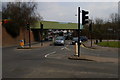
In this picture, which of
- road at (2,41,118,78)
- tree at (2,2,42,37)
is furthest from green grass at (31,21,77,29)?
road at (2,41,118,78)

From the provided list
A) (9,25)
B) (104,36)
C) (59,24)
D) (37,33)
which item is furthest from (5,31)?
(104,36)

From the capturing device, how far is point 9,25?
156 ft

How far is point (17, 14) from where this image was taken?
51250 millimetres

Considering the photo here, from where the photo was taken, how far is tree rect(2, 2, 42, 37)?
49594mm

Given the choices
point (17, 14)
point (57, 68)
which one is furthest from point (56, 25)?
point (57, 68)

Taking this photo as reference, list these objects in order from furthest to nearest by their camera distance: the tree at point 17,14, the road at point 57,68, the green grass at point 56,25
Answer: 1. the green grass at point 56,25
2. the tree at point 17,14
3. the road at point 57,68

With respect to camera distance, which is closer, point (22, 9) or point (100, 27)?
point (22, 9)

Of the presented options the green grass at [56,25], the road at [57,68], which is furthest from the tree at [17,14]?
the road at [57,68]

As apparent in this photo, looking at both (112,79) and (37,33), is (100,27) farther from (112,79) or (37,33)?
(112,79)

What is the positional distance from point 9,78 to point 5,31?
126 feet

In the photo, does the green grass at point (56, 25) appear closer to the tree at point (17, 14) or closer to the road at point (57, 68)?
the tree at point (17, 14)

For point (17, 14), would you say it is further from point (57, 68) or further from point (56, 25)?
point (57, 68)

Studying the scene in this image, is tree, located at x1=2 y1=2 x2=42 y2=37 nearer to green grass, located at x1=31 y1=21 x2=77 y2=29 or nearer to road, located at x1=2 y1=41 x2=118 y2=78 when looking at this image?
green grass, located at x1=31 y1=21 x2=77 y2=29

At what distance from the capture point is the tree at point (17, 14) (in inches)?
1953
